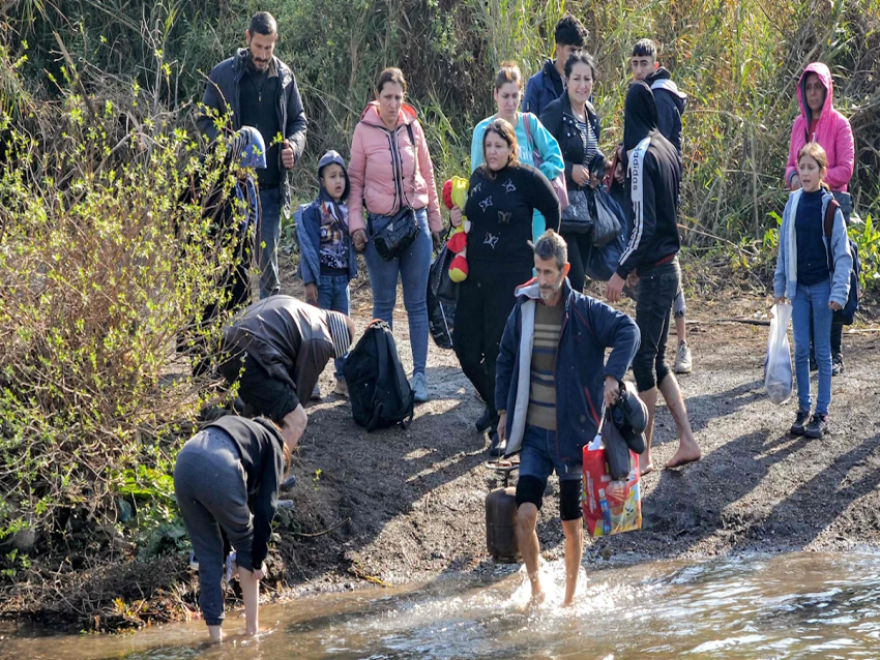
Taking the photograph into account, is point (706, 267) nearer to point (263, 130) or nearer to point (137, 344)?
Answer: point (263, 130)

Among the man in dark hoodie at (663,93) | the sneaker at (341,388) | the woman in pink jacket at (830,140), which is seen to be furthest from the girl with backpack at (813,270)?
the sneaker at (341,388)

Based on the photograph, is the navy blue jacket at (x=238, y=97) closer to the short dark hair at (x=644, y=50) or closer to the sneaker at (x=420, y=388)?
the sneaker at (x=420, y=388)

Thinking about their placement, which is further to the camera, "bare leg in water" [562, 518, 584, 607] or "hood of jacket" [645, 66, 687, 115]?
"hood of jacket" [645, 66, 687, 115]

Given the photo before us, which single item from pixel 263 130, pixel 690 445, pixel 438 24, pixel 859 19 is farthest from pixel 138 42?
pixel 690 445

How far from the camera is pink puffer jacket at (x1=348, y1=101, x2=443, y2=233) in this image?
27.5 ft

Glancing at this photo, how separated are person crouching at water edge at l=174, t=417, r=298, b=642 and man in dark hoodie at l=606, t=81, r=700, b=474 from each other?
2.51 m

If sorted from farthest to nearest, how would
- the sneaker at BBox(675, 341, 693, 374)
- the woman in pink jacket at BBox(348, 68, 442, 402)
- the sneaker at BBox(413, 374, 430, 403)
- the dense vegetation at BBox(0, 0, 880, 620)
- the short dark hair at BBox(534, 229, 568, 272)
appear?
the dense vegetation at BBox(0, 0, 880, 620) → the sneaker at BBox(675, 341, 693, 374) → the sneaker at BBox(413, 374, 430, 403) → the woman in pink jacket at BBox(348, 68, 442, 402) → the short dark hair at BBox(534, 229, 568, 272)

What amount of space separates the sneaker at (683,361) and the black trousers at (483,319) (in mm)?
2357

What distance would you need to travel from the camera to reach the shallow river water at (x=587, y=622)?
19.0 ft

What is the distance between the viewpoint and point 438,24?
546 inches

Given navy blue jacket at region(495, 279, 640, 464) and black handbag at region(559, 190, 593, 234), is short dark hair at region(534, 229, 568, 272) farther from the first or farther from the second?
black handbag at region(559, 190, 593, 234)

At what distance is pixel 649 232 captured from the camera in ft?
23.2

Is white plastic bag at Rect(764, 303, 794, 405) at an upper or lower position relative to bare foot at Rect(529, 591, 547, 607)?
upper

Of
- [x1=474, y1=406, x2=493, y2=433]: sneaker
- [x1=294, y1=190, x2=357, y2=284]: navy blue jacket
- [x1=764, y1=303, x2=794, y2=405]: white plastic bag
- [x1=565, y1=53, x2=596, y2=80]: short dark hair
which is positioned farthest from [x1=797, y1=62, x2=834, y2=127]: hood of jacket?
[x1=294, y1=190, x2=357, y2=284]: navy blue jacket
